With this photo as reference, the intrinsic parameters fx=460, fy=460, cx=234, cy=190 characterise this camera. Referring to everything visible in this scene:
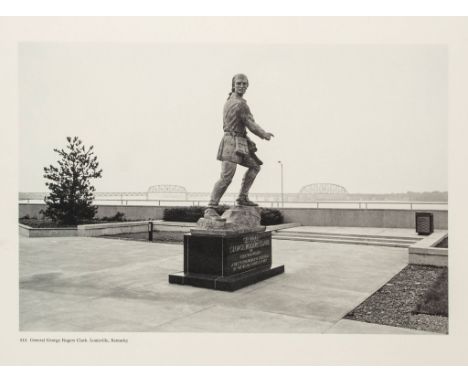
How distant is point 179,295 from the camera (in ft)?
21.8

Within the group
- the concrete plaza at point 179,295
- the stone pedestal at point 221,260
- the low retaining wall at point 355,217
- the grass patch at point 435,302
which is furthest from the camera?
the low retaining wall at point 355,217

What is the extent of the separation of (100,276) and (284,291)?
3300mm

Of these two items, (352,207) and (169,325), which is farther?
(352,207)

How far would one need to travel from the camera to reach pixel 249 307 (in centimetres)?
607

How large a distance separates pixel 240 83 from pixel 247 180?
1.66 m

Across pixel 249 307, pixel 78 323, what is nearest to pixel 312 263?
pixel 249 307

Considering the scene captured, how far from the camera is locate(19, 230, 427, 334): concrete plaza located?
545 centimetres

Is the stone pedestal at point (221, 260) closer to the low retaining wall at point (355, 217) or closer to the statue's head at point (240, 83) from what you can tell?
the statue's head at point (240, 83)

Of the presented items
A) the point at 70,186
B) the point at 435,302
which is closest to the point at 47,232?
the point at 70,186

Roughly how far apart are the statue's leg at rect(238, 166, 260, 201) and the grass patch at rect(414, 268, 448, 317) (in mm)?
3224

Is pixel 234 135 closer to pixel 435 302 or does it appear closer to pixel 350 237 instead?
pixel 435 302

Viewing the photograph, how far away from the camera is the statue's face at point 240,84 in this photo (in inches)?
295

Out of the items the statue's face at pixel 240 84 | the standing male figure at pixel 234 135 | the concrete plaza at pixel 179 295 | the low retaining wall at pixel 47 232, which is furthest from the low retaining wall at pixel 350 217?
the statue's face at pixel 240 84
